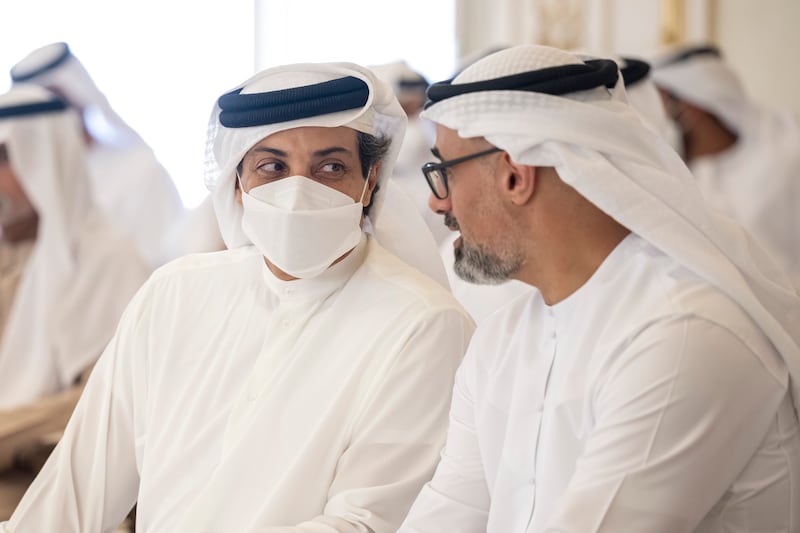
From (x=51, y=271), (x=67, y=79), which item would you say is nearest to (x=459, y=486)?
(x=51, y=271)

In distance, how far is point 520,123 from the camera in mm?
2236

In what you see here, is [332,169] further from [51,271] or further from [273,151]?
[51,271]

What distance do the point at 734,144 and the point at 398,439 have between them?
5.83 metres

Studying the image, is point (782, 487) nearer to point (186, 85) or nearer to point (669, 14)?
point (186, 85)

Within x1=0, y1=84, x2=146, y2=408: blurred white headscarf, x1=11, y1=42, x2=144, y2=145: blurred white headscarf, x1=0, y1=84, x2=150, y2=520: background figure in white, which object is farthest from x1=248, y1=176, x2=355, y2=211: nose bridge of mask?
x1=11, y1=42, x2=144, y2=145: blurred white headscarf

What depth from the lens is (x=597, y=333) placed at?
2182 millimetres

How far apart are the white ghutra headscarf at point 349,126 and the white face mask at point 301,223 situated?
16 cm

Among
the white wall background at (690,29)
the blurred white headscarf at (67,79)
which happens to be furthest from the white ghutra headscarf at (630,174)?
the white wall background at (690,29)

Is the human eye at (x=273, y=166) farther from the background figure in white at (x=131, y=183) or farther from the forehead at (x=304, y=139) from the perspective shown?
the background figure in white at (x=131, y=183)

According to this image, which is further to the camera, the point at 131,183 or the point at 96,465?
the point at 131,183

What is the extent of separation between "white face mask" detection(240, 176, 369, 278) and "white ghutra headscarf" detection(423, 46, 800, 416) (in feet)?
2.00

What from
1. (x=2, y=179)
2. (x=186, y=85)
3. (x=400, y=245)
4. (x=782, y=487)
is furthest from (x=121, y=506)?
(x=186, y=85)

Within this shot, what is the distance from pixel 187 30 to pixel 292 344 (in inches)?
202

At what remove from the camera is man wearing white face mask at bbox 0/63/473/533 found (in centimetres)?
267
